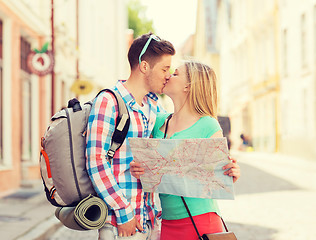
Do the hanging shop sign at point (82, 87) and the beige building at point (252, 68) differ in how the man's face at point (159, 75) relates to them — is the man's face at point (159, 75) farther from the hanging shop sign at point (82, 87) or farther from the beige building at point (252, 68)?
the beige building at point (252, 68)

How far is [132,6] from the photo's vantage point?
49938 mm

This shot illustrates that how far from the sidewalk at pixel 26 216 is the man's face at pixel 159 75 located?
3947 millimetres

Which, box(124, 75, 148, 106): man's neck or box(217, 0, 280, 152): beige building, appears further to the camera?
box(217, 0, 280, 152): beige building

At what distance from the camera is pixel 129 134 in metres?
2.72

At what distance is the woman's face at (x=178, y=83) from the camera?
111 inches

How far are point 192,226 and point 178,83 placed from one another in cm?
70

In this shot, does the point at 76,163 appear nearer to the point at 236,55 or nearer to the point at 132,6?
the point at 236,55

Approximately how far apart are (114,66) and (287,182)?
68.0 feet

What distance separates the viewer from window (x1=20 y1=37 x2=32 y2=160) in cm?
1367

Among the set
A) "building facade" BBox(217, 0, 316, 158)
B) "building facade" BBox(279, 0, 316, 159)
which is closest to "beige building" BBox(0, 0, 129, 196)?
"building facade" BBox(279, 0, 316, 159)

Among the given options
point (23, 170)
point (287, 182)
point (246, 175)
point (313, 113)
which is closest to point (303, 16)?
point (313, 113)

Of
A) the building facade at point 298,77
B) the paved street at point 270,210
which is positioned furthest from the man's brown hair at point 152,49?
the building facade at point 298,77

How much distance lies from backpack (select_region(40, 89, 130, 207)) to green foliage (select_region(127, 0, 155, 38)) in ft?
155

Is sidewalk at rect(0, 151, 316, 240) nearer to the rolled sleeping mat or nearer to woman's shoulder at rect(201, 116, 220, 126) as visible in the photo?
the rolled sleeping mat
